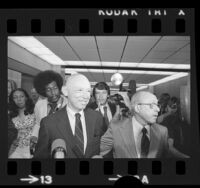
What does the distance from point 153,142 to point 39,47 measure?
129cm

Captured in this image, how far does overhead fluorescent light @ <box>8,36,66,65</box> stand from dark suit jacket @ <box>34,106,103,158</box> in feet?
1.41

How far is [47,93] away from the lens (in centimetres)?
304

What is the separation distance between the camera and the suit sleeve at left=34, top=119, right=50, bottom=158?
2979 mm

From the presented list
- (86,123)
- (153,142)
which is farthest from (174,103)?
(86,123)

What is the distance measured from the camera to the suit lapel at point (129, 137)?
9.96 ft

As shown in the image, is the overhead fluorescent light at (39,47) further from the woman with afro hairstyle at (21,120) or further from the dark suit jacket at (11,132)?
the dark suit jacket at (11,132)

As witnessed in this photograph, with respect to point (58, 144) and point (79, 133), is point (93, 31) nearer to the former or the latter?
point (79, 133)

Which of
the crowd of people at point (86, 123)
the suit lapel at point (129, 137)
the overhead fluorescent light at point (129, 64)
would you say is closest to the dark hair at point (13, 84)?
the crowd of people at point (86, 123)

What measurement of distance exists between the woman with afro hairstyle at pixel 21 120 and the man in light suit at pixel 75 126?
0.31 ft

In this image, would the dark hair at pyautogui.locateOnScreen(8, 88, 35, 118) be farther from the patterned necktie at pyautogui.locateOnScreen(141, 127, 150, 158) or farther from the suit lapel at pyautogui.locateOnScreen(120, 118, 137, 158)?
the patterned necktie at pyautogui.locateOnScreen(141, 127, 150, 158)

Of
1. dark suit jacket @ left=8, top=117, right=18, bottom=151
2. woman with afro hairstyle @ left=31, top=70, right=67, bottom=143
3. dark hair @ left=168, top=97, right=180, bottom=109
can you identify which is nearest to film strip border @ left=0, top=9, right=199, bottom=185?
dark suit jacket @ left=8, top=117, right=18, bottom=151
